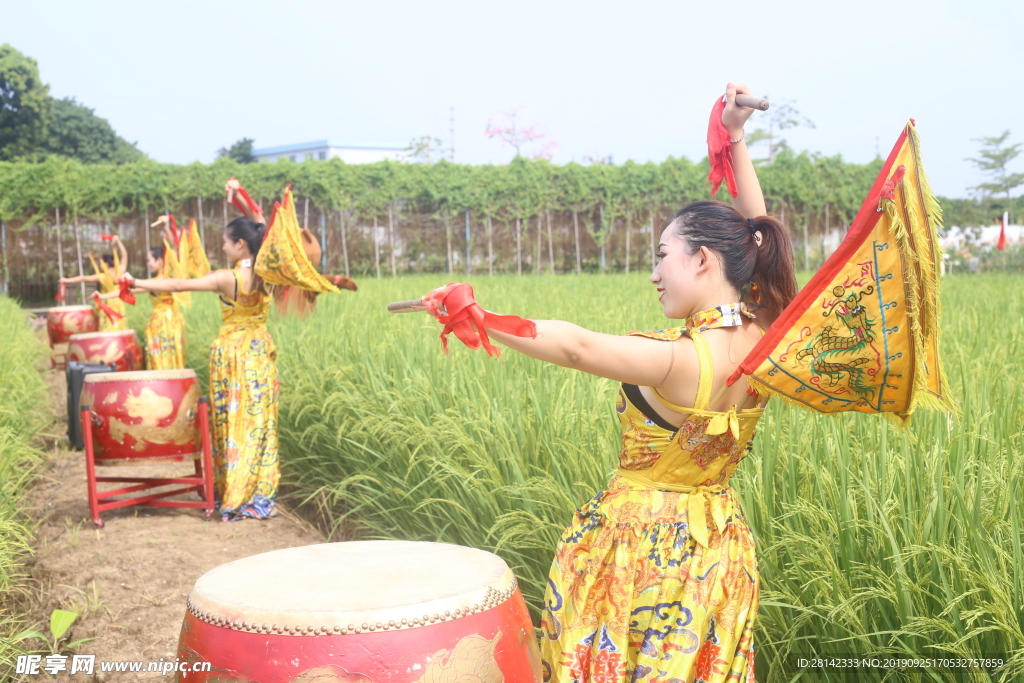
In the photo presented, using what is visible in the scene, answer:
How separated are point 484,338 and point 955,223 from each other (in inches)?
900

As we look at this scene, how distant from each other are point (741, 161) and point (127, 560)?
2781 mm

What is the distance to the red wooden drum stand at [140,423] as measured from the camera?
12.7 feet

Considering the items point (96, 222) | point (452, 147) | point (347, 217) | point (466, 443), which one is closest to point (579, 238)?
point (347, 217)

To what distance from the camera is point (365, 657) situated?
123 centimetres

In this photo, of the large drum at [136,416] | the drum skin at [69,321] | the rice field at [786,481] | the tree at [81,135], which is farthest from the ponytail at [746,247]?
the tree at [81,135]

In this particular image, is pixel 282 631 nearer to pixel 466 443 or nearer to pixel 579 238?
pixel 466 443

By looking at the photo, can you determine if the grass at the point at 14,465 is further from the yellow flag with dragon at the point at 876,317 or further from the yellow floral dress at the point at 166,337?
the yellow flag with dragon at the point at 876,317

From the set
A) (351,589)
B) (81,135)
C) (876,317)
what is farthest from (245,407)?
(81,135)

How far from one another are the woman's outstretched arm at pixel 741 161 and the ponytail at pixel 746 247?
0.19 metres

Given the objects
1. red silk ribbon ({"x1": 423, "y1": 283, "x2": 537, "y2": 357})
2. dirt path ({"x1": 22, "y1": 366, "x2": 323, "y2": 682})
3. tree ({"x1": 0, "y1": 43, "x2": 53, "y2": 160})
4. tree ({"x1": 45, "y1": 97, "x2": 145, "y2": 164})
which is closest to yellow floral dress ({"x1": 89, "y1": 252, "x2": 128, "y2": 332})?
dirt path ({"x1": 22, "y1": 366, "x2": 323, "y2": 682})

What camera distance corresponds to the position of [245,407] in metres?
4.07

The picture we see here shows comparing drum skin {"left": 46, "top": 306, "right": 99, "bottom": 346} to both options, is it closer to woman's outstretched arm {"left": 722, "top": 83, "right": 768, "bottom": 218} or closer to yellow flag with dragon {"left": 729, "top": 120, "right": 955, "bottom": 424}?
woman's outstretched arm {"left": 722, "top": 83, "right": 768, "bottom": 218}

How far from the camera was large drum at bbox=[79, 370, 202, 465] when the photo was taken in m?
3.86

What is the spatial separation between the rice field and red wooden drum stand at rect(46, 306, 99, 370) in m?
5.44
